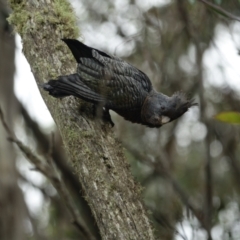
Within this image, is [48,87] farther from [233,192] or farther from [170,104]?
[233,192]

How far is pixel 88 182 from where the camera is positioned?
9.73 ft

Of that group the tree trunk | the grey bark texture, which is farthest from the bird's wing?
the tree trunk

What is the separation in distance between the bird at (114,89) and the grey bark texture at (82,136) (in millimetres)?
119

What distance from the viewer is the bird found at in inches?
122

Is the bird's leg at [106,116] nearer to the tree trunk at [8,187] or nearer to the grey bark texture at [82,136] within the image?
the grey bark texture at [82,136]

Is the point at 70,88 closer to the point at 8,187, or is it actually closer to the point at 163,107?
the point at 163,107

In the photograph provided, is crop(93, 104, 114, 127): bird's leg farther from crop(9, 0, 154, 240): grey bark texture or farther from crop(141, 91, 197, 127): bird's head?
crop(141, 91, 197, 127): bird's head

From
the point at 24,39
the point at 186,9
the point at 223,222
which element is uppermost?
the point at 186,9

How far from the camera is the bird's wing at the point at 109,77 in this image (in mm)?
3180

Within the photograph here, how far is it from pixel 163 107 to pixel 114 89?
306 millimetres

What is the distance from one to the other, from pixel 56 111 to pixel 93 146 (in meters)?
0.34

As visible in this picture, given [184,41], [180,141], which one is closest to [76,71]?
[184,41]

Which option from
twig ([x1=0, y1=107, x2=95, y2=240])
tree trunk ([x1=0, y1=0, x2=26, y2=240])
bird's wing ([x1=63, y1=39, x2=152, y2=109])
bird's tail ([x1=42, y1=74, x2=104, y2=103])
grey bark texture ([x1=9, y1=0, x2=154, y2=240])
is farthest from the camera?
tree trunk ([x1=0, y1=0, x2=26, y2=240])

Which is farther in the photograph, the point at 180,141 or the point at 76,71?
the point at 180,141
